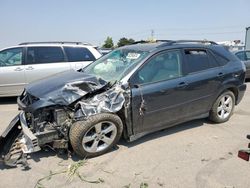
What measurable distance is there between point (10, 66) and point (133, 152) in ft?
15.3

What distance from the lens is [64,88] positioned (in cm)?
412

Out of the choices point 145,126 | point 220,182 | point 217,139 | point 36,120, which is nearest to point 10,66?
point 36,120

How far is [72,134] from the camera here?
3893mm

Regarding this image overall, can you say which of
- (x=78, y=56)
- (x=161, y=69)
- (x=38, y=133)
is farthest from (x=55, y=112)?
(x=78, y=56)

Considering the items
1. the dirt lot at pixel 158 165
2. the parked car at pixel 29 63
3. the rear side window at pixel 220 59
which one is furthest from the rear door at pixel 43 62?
the rear side window at pixel 220 59

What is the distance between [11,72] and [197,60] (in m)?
4.85

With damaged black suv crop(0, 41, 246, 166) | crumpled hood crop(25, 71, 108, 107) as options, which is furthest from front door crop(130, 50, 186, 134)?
crumpled hood crop(25, 71, 108, 107)

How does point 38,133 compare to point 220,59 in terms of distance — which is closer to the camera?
point 38,133

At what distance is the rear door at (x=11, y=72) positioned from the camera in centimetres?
731

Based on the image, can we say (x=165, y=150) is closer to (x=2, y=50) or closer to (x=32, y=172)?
(x=32, y=172)

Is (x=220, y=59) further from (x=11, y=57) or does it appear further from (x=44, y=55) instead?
(x=11, y=57)

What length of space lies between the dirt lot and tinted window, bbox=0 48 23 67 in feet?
12.9

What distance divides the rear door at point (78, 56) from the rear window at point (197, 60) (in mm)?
3668

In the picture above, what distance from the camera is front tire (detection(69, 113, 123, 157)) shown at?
389 centimetres
